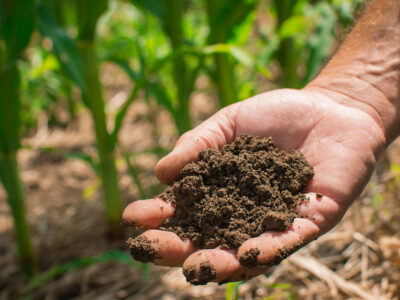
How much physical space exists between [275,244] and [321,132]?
0.46 meters

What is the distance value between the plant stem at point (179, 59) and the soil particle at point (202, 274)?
1000 millimetres

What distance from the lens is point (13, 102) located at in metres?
1.63

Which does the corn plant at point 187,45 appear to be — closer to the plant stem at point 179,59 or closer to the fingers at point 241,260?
the plant stem at point 179,59

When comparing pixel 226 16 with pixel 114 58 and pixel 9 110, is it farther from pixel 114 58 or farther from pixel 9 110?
pixel 9 110

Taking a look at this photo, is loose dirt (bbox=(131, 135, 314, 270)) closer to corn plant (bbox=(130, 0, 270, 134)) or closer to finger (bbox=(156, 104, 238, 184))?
finger (bbox=(156, 104, 238, 184))

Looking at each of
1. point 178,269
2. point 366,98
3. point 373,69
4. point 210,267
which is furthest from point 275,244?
point 178,269

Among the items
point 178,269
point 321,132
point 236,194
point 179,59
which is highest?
point 179,59

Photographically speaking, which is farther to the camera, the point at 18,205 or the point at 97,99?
the point at 97,99

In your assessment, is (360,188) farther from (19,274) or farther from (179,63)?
(19,274)

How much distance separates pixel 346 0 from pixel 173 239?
165 centimetres

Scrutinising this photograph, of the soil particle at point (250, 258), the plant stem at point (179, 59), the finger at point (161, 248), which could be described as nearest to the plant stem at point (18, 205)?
the plant stem at point (179, 59)

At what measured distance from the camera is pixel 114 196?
1949 millimetres

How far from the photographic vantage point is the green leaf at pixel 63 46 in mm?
1598

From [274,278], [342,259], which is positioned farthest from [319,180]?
[342,259]
